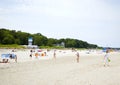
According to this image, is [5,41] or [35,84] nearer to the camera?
[35,84]

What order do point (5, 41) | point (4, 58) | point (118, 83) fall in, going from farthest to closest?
1. point (5, 41)
2. point (4, 58)
3. point (118, 83)

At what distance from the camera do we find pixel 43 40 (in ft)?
355

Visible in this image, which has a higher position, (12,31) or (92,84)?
(12,31)

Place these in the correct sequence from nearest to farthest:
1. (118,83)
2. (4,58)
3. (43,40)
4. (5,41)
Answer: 1. (118,83)
2. (4,58)
3. (5,41)
4. (43,40)

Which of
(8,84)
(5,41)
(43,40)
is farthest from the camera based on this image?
(43,40)

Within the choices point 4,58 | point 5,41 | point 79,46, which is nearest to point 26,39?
point 5,41

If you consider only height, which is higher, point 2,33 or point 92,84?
point 2,33

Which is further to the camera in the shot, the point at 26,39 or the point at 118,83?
the point at 26,39

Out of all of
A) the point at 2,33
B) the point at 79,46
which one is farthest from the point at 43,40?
the point at 79,46

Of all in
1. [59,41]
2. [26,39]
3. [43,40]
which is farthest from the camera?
[59,41]

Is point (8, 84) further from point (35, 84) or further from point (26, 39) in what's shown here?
point (26, 39)

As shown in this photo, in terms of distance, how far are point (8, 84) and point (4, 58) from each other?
13361 millimetres

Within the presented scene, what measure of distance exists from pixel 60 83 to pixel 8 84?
2.32m

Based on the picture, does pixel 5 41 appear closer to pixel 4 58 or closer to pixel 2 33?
pixel 2 33
